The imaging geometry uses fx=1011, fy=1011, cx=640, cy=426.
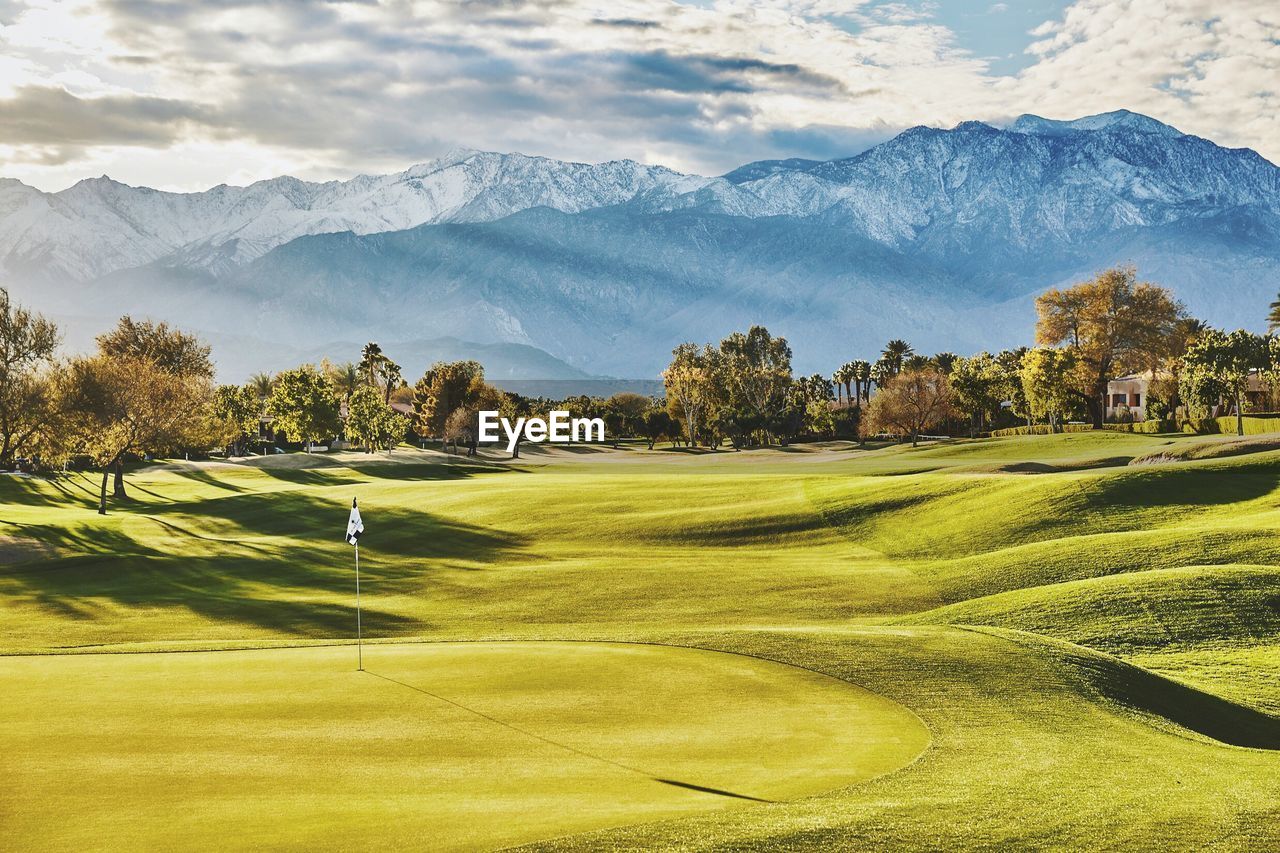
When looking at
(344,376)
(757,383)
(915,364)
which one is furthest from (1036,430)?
(344,376)

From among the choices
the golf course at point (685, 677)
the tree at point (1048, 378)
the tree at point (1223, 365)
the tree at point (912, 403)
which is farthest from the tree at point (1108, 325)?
the golf course at point (685, 677)

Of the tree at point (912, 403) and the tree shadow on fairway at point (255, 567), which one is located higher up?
the tree at point (912, 403)

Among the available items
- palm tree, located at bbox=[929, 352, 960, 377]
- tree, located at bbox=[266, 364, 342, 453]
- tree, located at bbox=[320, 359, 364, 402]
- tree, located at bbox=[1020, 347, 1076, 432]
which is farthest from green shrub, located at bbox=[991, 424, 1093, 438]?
tree, located at bbox=[320, 359, 364, 402]

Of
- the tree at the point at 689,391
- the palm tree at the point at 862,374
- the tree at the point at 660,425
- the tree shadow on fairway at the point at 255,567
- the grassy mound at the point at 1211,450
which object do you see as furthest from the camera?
the palm tree at the point at 862,374

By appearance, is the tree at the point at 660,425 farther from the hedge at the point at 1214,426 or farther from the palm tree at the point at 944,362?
the hedge at the point at 1214,426

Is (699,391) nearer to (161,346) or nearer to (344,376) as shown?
(161,346)

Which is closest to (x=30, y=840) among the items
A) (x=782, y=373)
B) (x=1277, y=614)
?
(x=1277, y=614)

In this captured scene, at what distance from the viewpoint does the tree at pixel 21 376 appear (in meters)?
60.2

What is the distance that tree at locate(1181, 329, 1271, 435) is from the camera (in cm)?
8225

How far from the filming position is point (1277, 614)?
27609 millimetres

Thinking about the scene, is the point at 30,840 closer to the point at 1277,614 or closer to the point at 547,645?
the point at 547,645

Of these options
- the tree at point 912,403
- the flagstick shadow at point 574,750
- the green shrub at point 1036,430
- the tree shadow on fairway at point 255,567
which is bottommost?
the tree shadow on fairway at point 255,567

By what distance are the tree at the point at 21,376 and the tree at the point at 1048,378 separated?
276 feet

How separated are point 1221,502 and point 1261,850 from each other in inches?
1494
